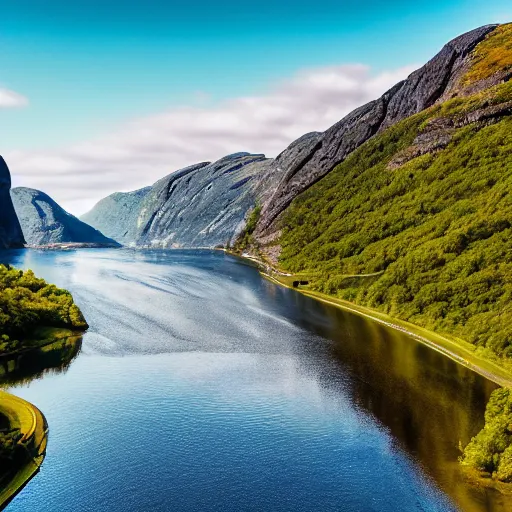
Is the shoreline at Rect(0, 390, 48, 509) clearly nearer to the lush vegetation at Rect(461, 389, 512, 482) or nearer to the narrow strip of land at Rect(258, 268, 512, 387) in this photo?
the lush vegetation at Rect(461, 389, 512, 482)

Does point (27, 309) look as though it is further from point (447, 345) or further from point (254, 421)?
point (447, 345)

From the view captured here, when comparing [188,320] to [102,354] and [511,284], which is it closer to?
[102,354]

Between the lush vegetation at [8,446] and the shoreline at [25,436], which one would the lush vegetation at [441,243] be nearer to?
the shoreline at [25,436]

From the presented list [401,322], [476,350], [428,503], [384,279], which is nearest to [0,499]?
[428,503]

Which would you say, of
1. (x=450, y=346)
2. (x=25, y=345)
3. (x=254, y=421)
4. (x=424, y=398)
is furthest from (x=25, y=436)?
(x=450, y=346)

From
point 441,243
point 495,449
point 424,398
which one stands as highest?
point 441,243

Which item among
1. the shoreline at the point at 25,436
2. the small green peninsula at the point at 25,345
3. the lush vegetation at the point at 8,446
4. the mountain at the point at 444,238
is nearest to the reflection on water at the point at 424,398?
the mountain at the point at 444,238
